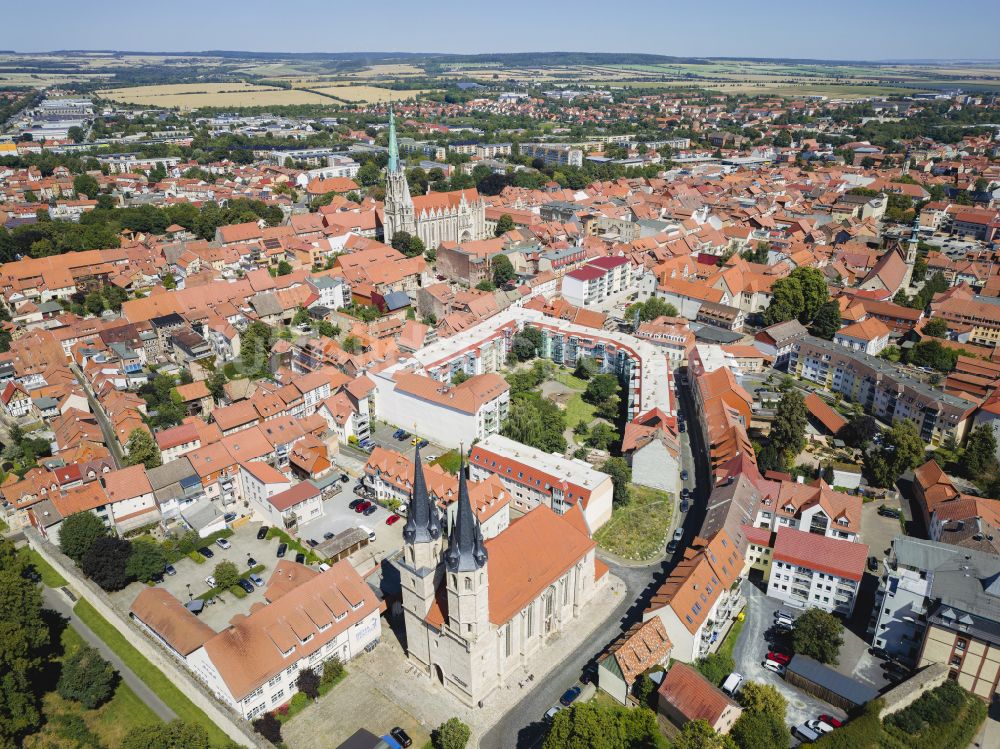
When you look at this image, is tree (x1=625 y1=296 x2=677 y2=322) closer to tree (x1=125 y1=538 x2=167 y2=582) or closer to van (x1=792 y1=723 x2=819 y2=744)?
van (x1=792 y1=723 x2=819 y2=744)

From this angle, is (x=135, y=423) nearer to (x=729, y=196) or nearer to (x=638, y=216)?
(x=638, y=216)

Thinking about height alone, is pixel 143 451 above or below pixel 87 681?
above

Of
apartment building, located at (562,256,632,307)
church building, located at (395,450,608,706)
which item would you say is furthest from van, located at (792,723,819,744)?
apartment building, located at (562,256,632,307)

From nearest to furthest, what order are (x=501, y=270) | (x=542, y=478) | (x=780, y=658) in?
(x=780, y=658) < (x=542, y=478) < (x=501, y=270)

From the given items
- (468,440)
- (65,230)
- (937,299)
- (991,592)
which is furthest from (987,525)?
(65,230)

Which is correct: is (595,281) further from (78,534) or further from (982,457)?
(78,534)

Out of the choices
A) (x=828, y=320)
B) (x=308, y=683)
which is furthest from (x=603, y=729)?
(x=828, y=320)

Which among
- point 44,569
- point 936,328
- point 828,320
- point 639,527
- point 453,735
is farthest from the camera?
point 828,320
